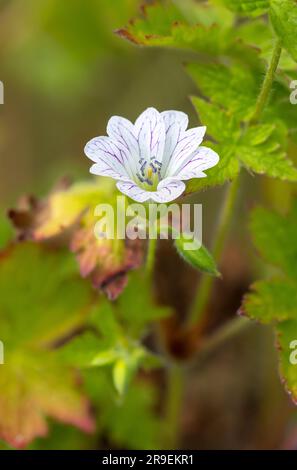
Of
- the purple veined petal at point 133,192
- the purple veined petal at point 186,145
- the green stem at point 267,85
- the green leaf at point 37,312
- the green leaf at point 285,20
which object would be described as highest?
the green leaf at point 285,20

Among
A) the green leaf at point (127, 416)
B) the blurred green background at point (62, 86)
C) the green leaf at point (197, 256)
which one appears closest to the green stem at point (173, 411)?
the green leaf at point (127, 416)

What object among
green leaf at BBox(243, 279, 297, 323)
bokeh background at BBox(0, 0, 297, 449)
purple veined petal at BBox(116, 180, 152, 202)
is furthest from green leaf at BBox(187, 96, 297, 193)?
bokeh background at BBox(0, 0, 297, 449)

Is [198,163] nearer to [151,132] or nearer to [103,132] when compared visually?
[151,132]

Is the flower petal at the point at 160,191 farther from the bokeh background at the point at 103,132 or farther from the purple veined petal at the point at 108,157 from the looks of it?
Answer: the bokeh background at the point at 103,132

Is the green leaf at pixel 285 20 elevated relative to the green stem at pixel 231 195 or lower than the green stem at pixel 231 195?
elevated

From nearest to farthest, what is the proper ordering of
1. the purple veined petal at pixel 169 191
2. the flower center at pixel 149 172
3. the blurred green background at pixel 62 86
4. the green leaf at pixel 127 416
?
the purple veined petal at pixel 169 191, the flower center at pixel 149 172, the green leaf at pixel 127 416, the blurred green background at pixel 62 86

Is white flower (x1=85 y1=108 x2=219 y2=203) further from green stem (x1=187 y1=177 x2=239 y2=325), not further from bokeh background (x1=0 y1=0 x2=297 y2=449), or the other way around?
bokeh background (x1=0 y1=0 x2=297 y2=449)
